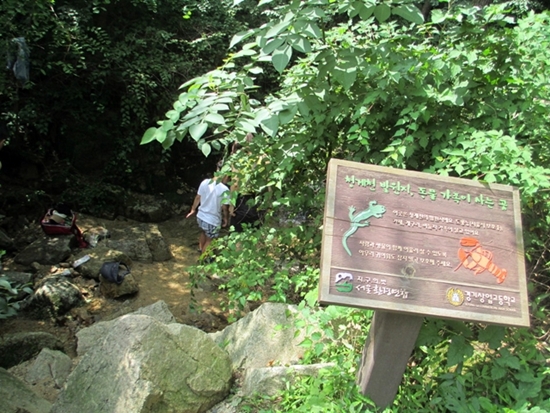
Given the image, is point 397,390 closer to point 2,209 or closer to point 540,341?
point 540,341

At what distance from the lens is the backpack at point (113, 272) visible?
18.6 feet

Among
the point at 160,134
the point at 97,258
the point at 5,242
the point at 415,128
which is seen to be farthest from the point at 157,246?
the point at 415,128

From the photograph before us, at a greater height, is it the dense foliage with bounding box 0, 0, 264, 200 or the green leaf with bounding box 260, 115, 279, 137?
the dense foliage with bounding box 0, 0, 264, 200

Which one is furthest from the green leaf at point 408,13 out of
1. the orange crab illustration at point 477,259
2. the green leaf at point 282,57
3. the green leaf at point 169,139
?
the green leaf at point 169,139

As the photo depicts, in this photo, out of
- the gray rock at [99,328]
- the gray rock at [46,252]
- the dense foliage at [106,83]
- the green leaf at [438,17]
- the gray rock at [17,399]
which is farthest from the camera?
the dense foliage at [106,83]

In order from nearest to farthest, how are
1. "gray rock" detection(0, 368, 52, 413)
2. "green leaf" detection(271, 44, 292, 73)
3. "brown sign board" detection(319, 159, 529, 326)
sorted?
1. "brown sign board" detection(319, 159, 529, 326)
2. "green leaf" detection(271, 44, 292, 73)
3. "gray rock" detection(0, 368, 52, 413)

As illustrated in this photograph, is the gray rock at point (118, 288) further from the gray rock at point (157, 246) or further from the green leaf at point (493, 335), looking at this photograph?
the green leaf at point (493, 335)

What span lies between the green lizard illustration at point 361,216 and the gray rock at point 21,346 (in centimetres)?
327

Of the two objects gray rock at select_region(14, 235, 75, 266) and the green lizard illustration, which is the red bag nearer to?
gray rock at select_region(14, 235, 75, 266)

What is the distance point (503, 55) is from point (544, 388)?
1.67m

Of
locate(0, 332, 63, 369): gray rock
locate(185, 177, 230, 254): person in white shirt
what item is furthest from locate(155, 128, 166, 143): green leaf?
locate(185, 177, 230, 254): person in white shirt

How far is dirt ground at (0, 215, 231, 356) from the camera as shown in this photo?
200 inches

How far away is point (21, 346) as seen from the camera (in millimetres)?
4102

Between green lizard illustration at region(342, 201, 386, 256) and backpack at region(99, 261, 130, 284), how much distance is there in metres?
4.21
